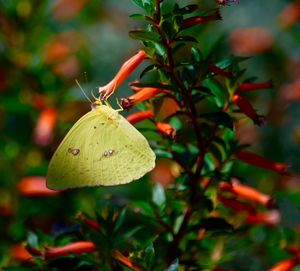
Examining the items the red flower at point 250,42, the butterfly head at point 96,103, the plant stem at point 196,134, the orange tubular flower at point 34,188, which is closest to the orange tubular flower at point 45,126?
the orange tubular flower at point 34,188

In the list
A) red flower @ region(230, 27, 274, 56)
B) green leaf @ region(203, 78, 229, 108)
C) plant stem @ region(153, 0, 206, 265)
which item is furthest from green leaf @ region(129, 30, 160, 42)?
red flower @ region(230, 27, 274, 56)

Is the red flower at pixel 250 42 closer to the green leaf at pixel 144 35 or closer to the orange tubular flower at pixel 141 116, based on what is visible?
the orange tubular flower at pixel 141 116

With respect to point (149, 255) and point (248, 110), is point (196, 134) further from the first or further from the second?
→ point (149, 255)

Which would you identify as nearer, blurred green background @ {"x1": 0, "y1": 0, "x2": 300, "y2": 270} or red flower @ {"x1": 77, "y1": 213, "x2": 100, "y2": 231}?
red flower @ {"x1": 77, "y1": 213, "x2": 100, "y2": 231}

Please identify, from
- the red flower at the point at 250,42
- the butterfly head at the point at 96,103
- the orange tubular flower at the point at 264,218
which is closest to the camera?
the butterfly head at the point at 96,103

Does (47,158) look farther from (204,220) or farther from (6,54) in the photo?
(204,220)

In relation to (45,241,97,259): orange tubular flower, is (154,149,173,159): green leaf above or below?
above

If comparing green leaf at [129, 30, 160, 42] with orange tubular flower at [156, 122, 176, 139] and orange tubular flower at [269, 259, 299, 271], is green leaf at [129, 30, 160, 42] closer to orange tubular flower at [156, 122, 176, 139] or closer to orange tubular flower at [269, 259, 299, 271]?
orange tubular flower at [156, 122, 176, 139]
